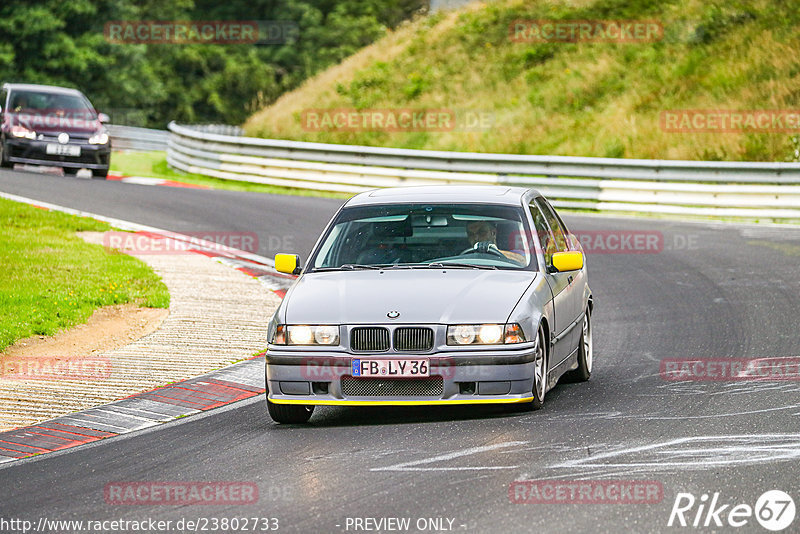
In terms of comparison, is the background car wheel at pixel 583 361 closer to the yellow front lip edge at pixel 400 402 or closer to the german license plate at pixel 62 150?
the yellow front lip edge at pixel 400 402

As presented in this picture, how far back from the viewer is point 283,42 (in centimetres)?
6838

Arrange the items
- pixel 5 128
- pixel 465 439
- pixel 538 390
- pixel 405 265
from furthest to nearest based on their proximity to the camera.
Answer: pixel 5 128
pixel 405 265
pixel 538 390
pixel 465 439

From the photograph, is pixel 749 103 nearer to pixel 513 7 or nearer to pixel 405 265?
pixel 513 7

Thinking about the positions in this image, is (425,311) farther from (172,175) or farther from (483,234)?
(172,175)

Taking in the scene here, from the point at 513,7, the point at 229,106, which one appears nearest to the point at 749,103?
the point at 513,7

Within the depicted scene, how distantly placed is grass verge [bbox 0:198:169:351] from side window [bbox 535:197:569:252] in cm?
469

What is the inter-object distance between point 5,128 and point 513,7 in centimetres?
1890

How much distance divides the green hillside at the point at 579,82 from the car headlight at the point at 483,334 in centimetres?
1892

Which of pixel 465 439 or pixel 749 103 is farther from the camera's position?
pixel 749 103

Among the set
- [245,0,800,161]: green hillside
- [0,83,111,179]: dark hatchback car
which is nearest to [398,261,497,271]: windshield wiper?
[245,0,800,161]: green hillside

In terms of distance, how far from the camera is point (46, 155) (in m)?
26.8

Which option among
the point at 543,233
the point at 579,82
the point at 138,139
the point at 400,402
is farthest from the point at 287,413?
the point at 138,139

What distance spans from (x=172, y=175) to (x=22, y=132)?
5166 millimetres

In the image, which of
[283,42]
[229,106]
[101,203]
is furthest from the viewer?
[283,42]
